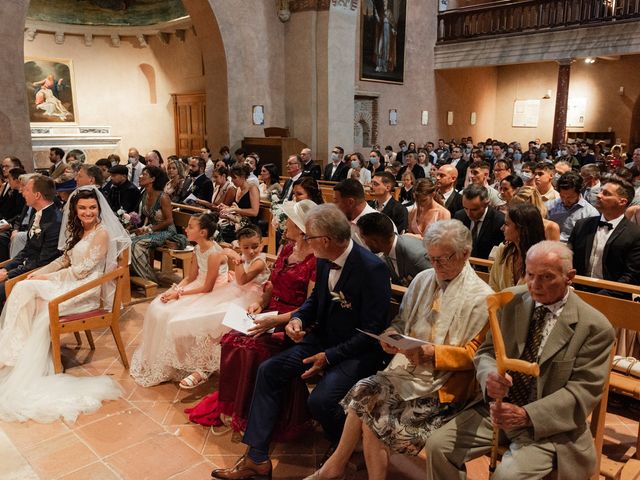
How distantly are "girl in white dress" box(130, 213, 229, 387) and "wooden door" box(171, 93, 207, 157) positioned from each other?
436 inches

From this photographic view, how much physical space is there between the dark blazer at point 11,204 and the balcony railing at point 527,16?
15.4 metres

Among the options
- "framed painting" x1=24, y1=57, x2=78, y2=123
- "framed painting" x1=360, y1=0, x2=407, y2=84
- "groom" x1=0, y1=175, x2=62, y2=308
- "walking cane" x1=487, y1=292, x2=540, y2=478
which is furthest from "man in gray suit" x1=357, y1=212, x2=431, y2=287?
"framed painting" x1=360, y1=0, x2=407, y2=84

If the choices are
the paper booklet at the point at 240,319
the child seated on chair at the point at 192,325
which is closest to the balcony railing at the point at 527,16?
the child seated on chair at the point at 192,325

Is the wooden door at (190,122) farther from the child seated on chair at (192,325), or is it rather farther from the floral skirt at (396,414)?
the floral skirt at (396,414)

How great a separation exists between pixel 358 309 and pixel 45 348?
8.39ft

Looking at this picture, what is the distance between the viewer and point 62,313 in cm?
433

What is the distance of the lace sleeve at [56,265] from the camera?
464cm

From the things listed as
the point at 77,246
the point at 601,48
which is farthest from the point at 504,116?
the point at 77,246

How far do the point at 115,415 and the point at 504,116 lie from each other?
21.9 meters

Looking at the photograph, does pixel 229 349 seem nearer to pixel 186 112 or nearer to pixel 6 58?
pixel 6 58

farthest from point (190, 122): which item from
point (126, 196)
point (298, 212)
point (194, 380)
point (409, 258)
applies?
point (409, 258)

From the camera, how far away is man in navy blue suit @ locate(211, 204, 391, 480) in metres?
3.00

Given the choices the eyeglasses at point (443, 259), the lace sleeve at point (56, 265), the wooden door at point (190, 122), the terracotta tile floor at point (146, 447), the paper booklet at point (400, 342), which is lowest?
the terracotta tile floor at point (146, 447)

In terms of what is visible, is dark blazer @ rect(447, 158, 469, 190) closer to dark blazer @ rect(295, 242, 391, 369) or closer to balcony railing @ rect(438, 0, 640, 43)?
balcony railing @ rect(438, 0, 640, 43)
